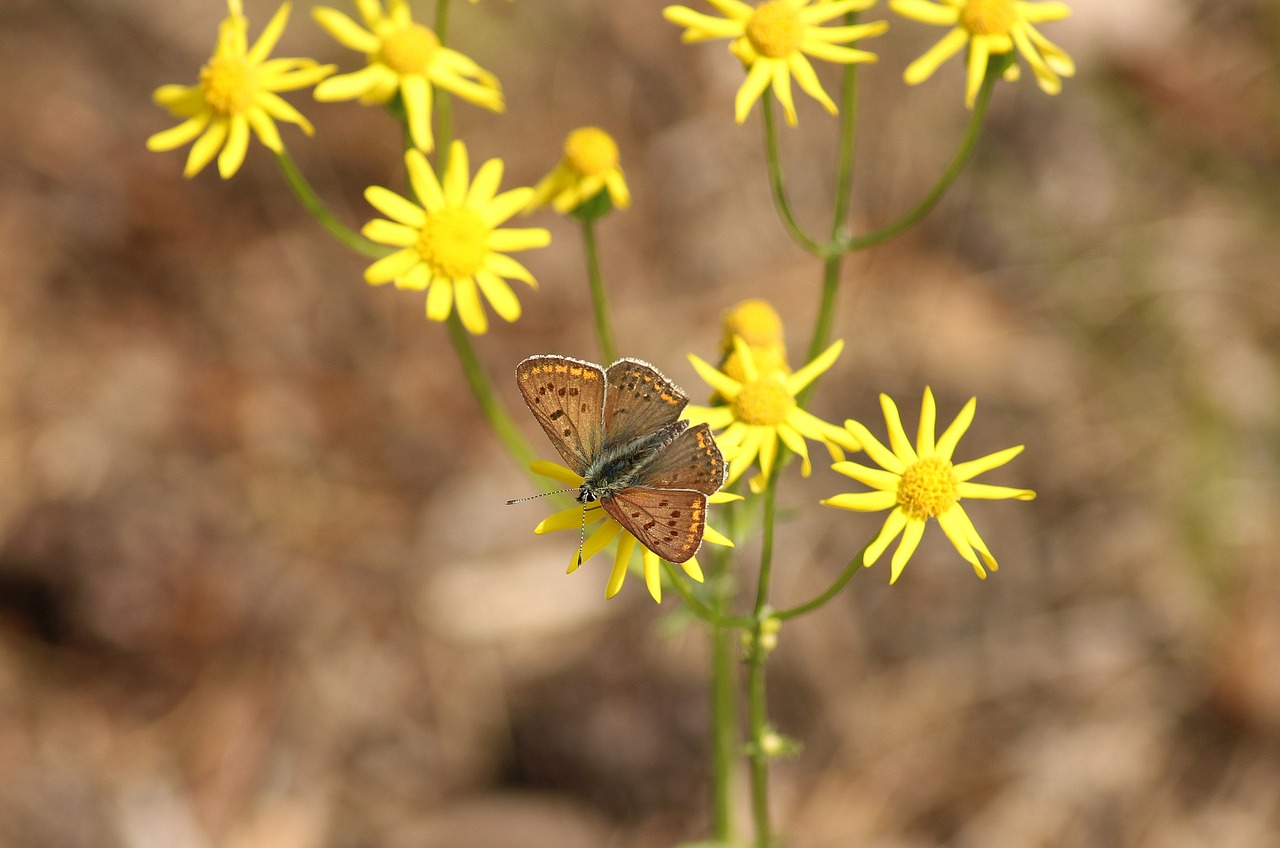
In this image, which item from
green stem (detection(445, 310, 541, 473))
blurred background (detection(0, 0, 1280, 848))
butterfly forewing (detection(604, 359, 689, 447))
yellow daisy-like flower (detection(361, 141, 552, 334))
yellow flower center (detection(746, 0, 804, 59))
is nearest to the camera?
butterfly forewing (detection(604, 359, 689, 447))

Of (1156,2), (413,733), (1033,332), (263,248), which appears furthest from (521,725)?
(1156,2)

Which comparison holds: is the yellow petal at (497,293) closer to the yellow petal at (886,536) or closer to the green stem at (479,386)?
the green stem at (479,386)

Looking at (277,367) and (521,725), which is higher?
(277,367)

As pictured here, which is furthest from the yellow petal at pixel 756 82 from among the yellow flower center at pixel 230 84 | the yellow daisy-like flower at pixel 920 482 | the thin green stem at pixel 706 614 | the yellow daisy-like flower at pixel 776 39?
the yellow flower center at pixel 230 84

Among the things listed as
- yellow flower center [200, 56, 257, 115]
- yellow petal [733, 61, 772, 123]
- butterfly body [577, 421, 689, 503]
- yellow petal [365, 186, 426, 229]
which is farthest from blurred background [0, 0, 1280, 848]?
yellow flower center [200, 56, 257, 115]

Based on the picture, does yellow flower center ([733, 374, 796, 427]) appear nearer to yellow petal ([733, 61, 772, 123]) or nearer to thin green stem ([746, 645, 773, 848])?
thin green stem ([746, 645, 773, 848])

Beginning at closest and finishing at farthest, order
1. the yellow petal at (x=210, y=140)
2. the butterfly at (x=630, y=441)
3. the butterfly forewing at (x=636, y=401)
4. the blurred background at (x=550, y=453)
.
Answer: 1. the butterfly at (x=630, y=441)
2. the butterfly forewing at (x=636, y=401)
3. the yellow petal at (x=210, y=140)
4. the blurred background at (x=550, y=453)

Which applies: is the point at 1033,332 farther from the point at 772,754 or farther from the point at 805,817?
the point at 772,754
